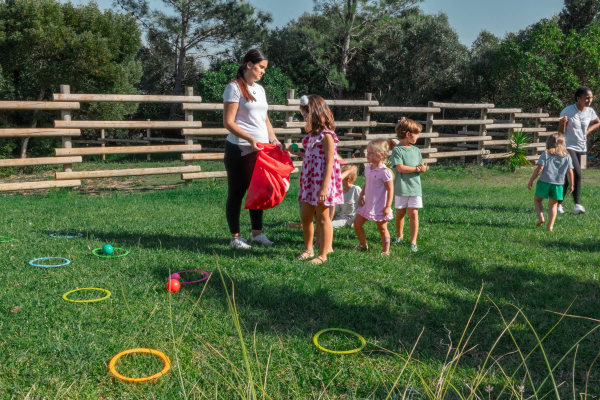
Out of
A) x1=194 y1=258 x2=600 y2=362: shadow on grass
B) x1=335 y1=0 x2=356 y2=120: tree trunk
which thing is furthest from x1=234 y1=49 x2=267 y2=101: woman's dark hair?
x1=335 y1=0 x2=356 y2=120: tree trunk

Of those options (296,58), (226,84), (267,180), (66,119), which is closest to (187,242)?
(267,180)

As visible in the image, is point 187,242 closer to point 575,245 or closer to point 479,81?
point 575,245

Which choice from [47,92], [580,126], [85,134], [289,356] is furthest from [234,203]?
[85,134]

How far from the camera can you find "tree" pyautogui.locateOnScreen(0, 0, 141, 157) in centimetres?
1484

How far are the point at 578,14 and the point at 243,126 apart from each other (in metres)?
22.9

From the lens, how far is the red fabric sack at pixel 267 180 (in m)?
4.36

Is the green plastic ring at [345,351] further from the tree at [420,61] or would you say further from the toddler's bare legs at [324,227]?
the tree at [420,61]

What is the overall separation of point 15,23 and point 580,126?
51.9 feet

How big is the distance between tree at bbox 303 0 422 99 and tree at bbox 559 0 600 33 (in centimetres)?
682

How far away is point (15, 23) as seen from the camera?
14812 mm

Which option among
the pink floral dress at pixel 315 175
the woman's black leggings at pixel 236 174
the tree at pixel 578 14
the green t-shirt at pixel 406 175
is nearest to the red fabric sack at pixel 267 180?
the woman's black leggings at pixel 236 174

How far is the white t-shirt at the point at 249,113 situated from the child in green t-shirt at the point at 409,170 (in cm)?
134

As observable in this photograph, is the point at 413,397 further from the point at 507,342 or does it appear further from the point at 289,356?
the point at 507,342

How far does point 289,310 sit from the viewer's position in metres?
3.15
